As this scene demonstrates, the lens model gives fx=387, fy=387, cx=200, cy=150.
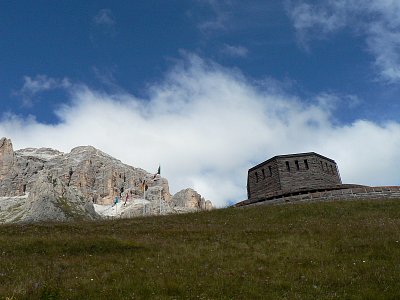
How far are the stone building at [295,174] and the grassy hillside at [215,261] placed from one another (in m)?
22.0

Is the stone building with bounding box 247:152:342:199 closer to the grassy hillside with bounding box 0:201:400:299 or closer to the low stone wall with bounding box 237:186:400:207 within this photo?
the low stone wall with bounding box 237:186:400:207

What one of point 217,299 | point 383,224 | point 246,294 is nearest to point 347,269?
point 246,294

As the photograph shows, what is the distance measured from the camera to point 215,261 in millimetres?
16891

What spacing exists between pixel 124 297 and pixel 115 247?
8524 millimetres

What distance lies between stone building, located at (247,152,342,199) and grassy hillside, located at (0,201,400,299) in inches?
→ 867

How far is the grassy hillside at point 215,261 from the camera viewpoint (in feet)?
41.2

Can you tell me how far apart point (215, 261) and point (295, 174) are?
118 feet

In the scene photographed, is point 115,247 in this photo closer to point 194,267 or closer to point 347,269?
point 194,267

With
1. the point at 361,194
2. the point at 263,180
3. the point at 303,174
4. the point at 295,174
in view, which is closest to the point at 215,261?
the point at 361,194

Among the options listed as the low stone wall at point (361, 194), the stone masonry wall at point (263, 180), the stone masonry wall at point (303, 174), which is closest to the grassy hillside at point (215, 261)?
the low stone wall at point (361, 194)

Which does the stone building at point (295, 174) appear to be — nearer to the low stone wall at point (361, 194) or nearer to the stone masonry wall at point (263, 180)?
the stone masonry wall at point (263, 180)

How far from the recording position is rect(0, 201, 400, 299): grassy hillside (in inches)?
495

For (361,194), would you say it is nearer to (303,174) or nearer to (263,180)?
(303,174)

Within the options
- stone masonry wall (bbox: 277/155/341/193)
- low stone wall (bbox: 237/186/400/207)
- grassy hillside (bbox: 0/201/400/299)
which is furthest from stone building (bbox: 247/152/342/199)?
grassy hillside (bbox: 0/201/400/299)
